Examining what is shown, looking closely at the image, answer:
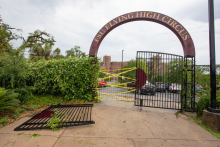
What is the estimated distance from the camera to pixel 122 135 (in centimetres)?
308

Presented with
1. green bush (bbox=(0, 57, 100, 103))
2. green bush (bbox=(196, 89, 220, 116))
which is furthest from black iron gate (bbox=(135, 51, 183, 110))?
green bush (bbox=(0, 57, 100, 103))

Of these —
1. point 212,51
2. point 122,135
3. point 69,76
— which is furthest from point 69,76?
point 212,51

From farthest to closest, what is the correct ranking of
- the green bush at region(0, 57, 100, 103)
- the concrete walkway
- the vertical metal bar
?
the green bush at region(0, 57, 100, 103) < the vertical metal bar < the concrete walkway

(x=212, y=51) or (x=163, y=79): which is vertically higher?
(x=212, y=51)

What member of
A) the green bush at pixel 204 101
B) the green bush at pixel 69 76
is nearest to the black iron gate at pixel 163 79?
the green bush at pixel 204 101

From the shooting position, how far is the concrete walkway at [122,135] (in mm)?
2664

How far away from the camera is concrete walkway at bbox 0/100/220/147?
2664mm

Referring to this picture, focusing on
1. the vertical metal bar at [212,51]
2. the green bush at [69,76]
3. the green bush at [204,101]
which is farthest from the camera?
the green bush at [69,76]

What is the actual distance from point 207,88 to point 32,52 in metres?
16.7

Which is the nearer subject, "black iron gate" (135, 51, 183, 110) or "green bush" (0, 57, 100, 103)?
"black iron gate" (135, 51, 183, 110)

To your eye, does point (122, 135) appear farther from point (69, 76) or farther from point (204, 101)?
point (69, 76)

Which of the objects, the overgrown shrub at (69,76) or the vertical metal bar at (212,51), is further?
the overgrown shrub at (69,76)

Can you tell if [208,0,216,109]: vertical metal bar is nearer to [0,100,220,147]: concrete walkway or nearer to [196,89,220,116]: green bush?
[196,89,220,116]: green bush

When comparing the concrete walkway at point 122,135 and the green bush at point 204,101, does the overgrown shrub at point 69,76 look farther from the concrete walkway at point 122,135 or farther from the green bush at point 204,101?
the green bush at point 204,101
